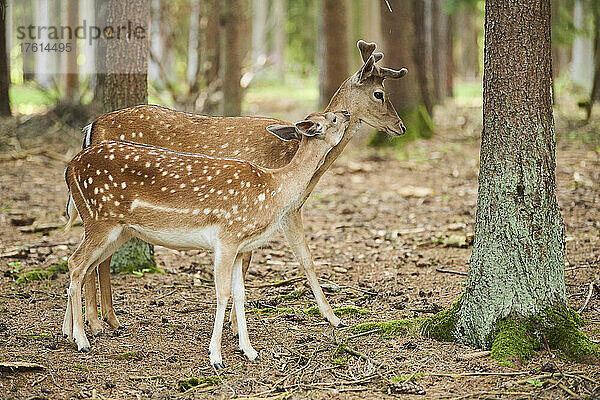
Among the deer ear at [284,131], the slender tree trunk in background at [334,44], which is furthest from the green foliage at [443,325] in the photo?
the slender tree trunk in background at [334,44]

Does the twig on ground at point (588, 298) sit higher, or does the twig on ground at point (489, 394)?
the twig on ground at point (588, 298)

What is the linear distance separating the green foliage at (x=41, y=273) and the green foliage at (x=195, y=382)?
117 inches

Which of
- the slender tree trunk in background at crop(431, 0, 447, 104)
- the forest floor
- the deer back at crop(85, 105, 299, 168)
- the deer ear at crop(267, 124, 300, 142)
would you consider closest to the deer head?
the deer back at crop(85, 105, 299, 168)

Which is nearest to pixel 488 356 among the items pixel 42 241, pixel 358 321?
pixel 358 321

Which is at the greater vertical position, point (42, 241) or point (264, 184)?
point (264, 184)

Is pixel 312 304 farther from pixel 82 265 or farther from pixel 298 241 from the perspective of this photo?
pixel 82 265

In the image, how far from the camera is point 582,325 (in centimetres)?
502

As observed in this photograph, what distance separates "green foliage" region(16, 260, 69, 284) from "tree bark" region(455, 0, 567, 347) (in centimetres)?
405

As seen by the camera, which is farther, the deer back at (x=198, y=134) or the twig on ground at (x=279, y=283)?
the twig on ground at (x=279, y=283)

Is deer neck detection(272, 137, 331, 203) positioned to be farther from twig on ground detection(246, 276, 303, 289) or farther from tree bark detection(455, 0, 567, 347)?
twig on ground detection(246, 276, 303, 289)

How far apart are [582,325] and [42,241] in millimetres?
5676

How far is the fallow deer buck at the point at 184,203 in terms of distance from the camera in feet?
16.8

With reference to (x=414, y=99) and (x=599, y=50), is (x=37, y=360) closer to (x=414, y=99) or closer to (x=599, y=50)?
(x=414, y=99)

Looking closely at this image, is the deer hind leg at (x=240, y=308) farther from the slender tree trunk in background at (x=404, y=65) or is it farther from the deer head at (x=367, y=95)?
the slender tree trunk in background at (x=404, y=65)
